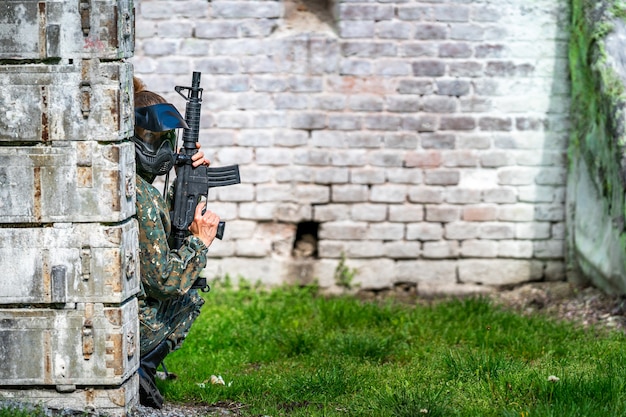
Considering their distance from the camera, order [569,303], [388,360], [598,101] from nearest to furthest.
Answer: [388,360] < [598,101] < [569,303]

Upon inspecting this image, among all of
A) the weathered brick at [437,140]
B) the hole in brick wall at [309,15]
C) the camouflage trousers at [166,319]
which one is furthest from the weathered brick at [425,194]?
the camouflage trousers at [166,319]

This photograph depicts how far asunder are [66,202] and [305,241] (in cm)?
380

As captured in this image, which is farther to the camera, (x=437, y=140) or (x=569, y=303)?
(x=437, y=140)

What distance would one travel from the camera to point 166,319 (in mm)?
4852

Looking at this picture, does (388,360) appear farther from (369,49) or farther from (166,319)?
(369,49)

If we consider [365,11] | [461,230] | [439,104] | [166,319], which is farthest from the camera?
[461,230]

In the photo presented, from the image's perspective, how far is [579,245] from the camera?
→ 7.46 metres

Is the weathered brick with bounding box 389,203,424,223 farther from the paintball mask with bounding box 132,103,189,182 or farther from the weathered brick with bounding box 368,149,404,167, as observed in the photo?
the paintball mask with bounding box 132,103,189,182

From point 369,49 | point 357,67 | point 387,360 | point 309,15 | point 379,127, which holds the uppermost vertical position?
point 309,15

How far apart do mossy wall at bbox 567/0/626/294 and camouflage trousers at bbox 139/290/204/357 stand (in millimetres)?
3309

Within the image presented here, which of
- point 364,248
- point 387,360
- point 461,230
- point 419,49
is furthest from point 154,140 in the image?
point 461,230

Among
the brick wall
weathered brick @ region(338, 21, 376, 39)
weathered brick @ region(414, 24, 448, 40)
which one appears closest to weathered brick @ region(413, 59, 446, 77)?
the brick wall

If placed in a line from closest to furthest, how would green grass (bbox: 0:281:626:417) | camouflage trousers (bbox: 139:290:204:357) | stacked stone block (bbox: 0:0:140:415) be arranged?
stacked stone block (bbox: 0:0:140:415) < green grass (bbox: 0:281:626:417) < camouflage trousers (bbox: 139:290:204:357)

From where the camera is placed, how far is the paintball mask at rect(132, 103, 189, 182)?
4.54 m
